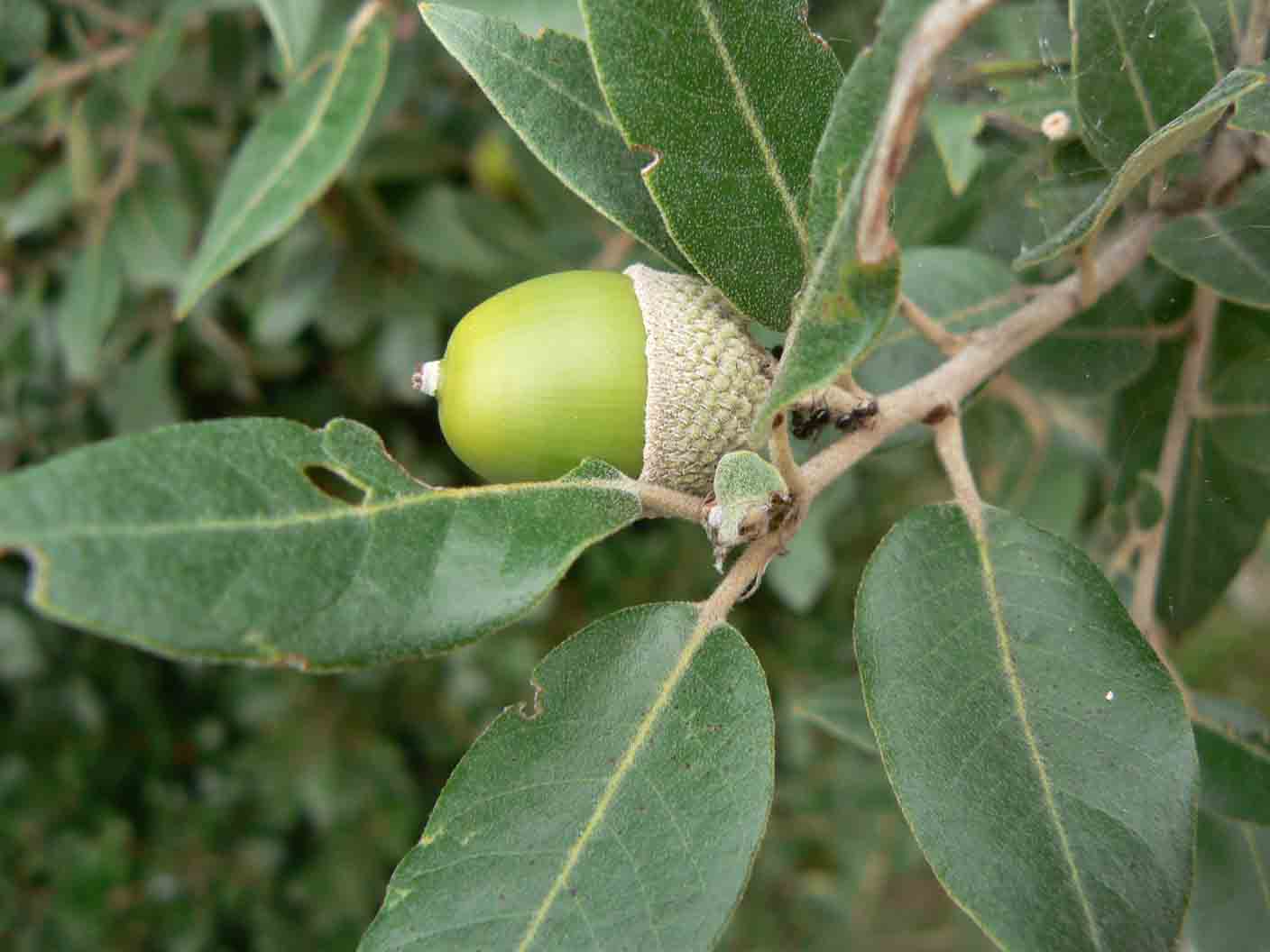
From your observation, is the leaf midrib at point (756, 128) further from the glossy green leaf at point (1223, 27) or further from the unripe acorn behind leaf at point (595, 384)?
the glossy green leaf at point (1223, 27)

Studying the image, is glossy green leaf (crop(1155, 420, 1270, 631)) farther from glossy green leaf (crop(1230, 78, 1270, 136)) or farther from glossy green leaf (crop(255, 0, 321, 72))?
glossy green leaf (crop(255, 0, 321, 72))

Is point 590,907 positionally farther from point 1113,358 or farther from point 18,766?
point 18,766

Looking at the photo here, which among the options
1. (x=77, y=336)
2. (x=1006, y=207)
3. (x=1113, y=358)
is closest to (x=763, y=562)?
(x=1113, y=358)

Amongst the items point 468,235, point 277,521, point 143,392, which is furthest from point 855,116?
point 143,392

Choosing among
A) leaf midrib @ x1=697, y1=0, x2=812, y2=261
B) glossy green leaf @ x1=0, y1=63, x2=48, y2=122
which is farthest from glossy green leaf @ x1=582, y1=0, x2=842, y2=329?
glossy green leaf @ x1=0, y1=63, x2=48, y2=122

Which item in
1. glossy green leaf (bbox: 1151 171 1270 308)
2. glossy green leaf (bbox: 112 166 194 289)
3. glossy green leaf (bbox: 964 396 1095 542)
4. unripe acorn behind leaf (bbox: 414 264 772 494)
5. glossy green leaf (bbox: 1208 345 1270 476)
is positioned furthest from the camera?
glossy green leaf (bbox: 964 396 1095 542)

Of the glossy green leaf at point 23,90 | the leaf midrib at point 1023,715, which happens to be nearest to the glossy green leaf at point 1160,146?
the leaf midrib at point 1023,715

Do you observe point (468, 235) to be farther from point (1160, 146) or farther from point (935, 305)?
point (1160, 146)
